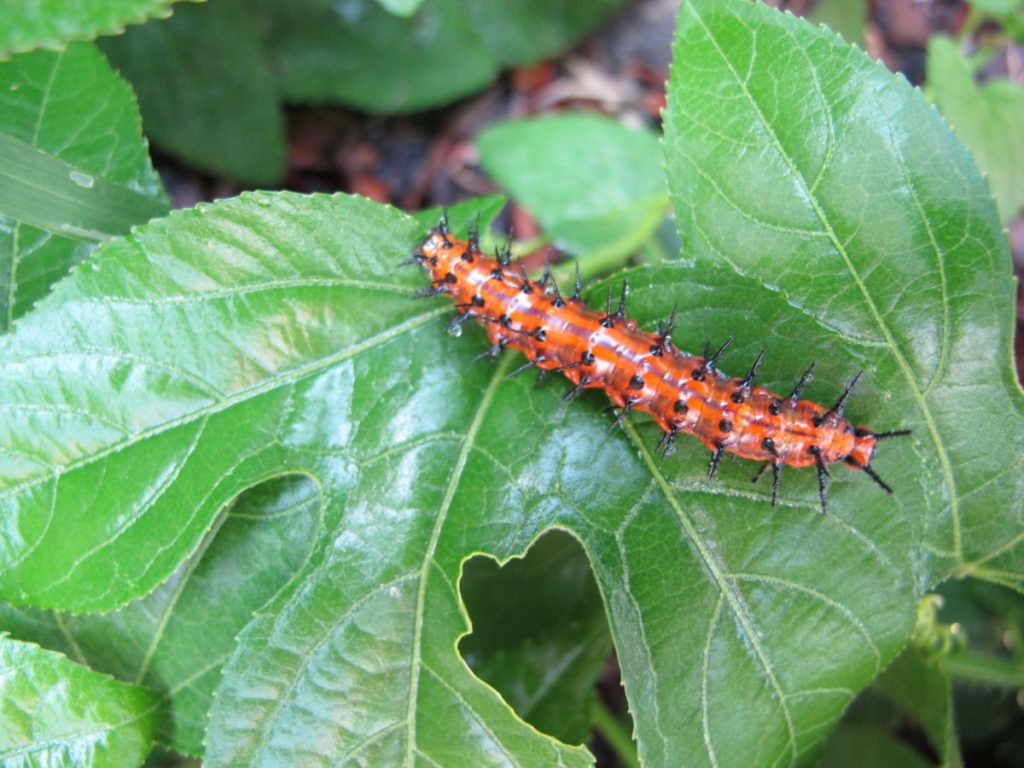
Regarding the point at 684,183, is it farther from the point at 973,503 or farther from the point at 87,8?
the point at 87,8

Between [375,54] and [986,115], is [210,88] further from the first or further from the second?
[986,115]

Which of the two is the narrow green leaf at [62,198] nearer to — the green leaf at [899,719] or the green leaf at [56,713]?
the green leaf at [56,713]

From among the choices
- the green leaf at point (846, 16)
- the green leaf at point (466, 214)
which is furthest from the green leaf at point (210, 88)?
the green leaf at point (846, 16)

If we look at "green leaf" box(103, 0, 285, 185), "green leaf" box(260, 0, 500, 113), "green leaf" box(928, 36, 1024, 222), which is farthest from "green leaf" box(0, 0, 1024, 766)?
"green leaf" box(260, 0, 500, 113)

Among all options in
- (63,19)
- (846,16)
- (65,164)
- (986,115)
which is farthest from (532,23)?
(63,19)

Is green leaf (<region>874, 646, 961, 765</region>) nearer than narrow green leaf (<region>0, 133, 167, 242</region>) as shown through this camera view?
No

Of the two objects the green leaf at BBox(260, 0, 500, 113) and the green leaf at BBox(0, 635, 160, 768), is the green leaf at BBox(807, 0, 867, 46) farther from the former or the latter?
the green leaf at BBox(0, 635, 160, 768)

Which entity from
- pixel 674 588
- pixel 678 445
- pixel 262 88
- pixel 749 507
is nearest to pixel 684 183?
pixel 678 445
